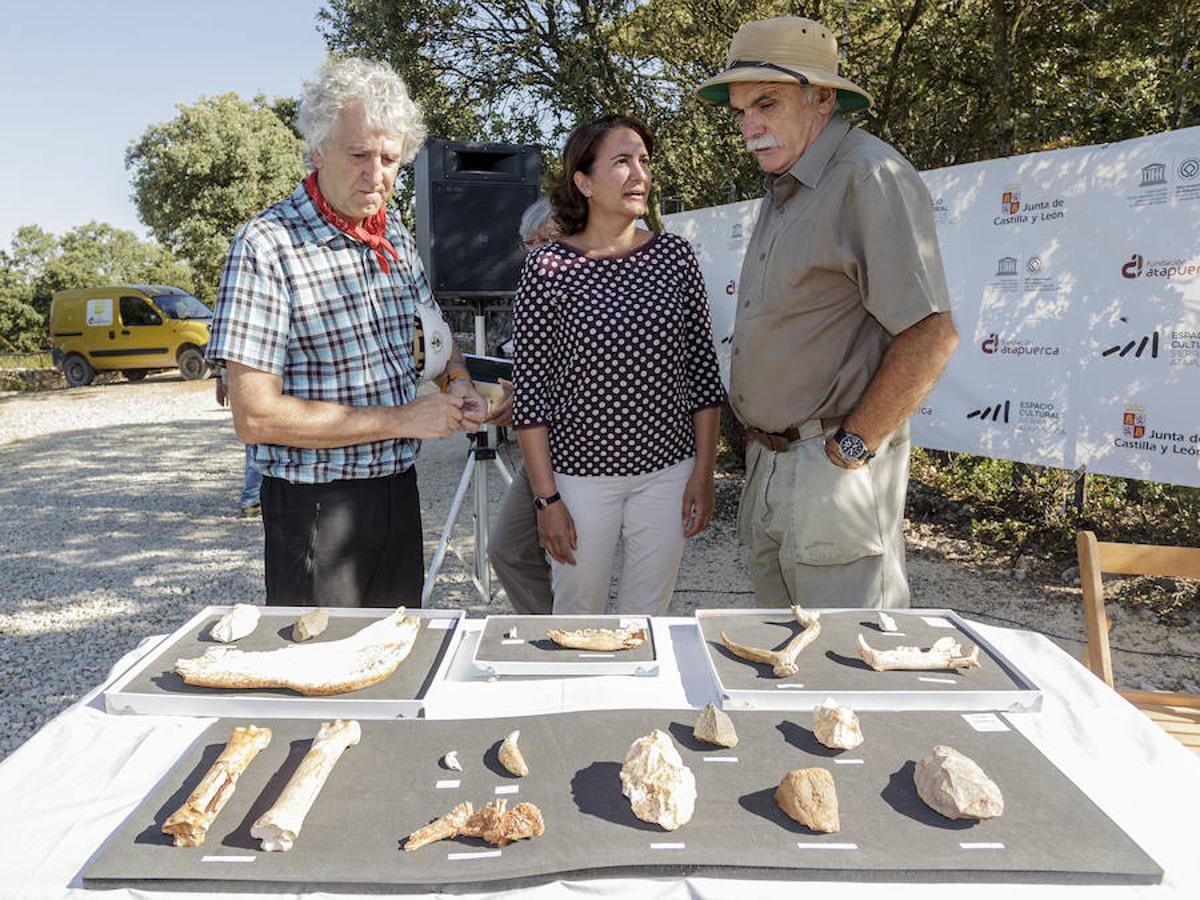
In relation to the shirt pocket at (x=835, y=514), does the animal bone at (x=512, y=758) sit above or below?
below

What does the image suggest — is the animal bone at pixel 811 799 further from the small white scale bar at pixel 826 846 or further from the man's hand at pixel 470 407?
the man's hand at pixel 470 407

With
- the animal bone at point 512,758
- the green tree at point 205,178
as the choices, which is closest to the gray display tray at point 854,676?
the animal bone at point 512,758

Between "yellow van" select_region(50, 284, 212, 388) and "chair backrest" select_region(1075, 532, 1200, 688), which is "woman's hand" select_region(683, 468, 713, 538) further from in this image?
"yellow van" select_region(50, 284, 212, 388)

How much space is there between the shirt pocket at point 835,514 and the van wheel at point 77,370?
1889 cm

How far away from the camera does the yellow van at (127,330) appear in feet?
55.0

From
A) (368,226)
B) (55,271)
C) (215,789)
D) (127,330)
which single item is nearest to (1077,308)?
(368,226)

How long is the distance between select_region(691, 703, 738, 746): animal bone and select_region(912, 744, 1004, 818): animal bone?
0.75ft

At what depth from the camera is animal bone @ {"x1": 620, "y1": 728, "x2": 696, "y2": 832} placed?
0.96 metres

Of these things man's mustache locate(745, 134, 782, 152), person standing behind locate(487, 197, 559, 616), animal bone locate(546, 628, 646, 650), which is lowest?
person standing behind locate(487, 197, 559, 616)

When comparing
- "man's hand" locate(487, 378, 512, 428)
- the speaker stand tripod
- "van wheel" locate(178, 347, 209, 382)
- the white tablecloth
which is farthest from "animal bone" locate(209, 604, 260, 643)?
"van wheel" locate(178, 347, 209, 382)

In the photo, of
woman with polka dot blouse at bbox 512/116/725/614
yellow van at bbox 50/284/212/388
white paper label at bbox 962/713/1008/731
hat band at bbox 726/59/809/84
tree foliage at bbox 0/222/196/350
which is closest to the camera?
white paper label at bbox 962/713/1008/731

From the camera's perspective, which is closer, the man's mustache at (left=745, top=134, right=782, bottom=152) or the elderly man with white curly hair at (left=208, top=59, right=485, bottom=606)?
the elderly man with white curly hair at (left=208, top=59, right=485, bottom=606)

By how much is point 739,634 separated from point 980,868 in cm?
59

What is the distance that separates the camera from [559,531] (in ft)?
7.31
